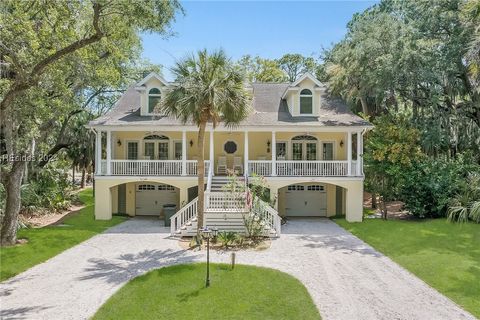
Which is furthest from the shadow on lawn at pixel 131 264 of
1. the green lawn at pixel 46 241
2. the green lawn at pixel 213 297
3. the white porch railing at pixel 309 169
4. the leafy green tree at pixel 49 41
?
the white porch railing at pixel 309 169

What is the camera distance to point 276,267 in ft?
36.6

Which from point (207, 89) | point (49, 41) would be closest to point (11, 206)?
point (49, 41)

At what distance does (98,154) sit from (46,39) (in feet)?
23.9

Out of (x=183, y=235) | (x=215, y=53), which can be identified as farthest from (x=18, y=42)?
(x=183, y=235)

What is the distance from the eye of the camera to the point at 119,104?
21.5m

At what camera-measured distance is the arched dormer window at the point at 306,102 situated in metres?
20.2

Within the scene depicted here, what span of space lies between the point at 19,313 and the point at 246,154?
12601mm

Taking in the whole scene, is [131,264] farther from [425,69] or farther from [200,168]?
[425,69]

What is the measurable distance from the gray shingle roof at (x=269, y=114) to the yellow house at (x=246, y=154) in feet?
0.18

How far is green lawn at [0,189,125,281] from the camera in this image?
11328 millimetres

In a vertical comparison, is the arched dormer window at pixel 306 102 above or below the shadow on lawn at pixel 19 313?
above

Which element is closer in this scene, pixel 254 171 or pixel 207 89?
pixel 207 89

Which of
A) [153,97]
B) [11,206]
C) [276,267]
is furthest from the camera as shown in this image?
[153,97]

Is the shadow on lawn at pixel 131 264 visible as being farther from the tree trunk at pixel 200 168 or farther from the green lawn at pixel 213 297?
the tree trunk at pixel 200 168
